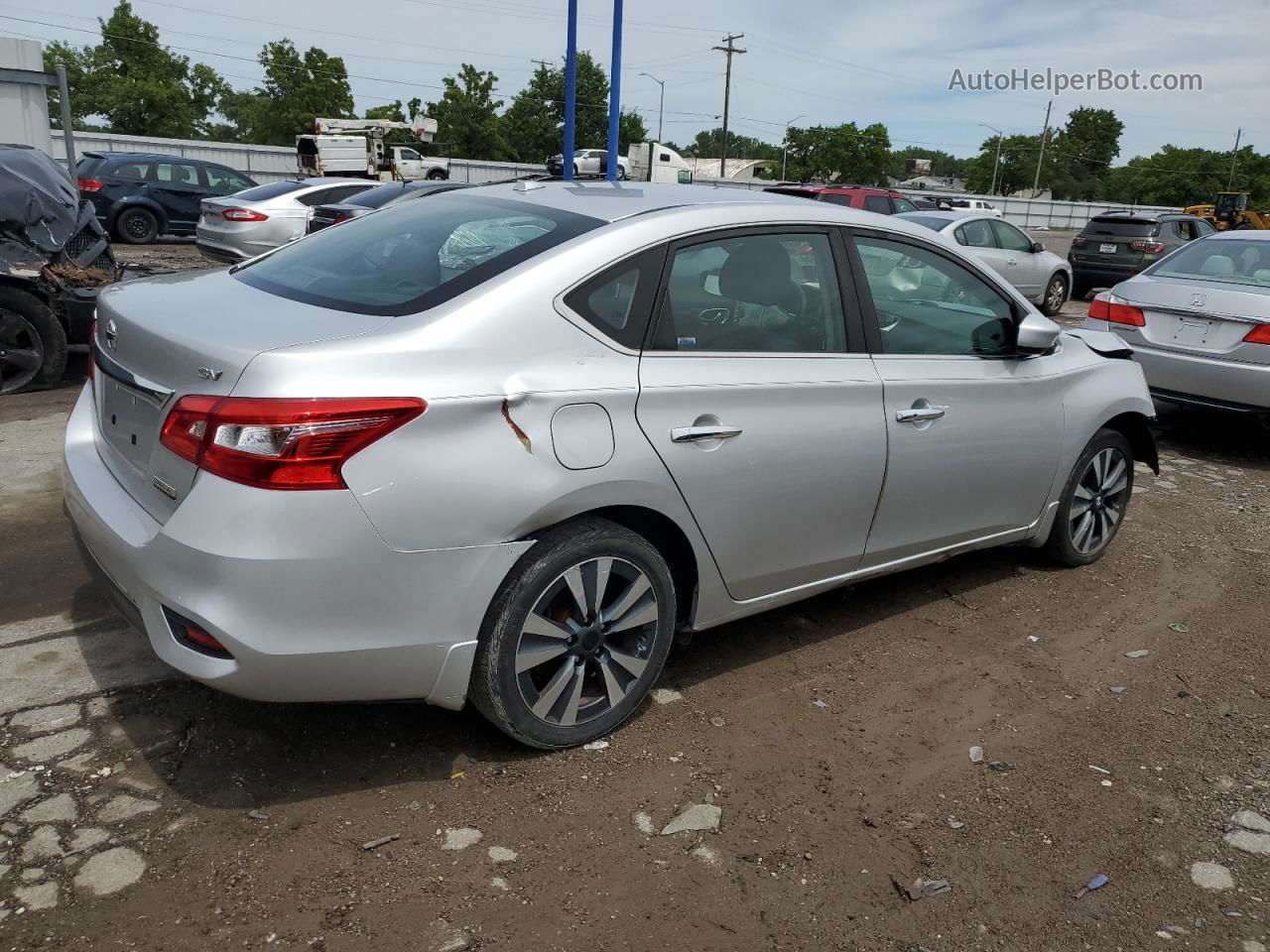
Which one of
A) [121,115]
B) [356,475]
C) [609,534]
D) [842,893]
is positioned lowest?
[842,893]

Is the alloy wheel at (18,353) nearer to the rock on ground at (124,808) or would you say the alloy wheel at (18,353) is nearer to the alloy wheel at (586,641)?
the rock on ground at (124,808)

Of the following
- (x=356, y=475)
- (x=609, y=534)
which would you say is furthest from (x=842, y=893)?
(x=356, y=475)

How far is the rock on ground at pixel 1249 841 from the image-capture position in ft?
9.78

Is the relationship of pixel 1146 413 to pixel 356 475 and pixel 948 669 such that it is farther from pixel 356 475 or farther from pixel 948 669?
Result: pixel 356 475

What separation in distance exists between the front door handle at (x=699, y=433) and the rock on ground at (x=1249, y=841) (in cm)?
189

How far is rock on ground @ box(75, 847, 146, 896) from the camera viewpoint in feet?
8.18

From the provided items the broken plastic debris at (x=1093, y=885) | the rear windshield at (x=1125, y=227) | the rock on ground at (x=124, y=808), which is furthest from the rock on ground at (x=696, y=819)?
the rear windshield at (x=1125, y=227)

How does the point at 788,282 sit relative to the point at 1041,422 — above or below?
above

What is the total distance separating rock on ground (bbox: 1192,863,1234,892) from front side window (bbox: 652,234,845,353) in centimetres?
194

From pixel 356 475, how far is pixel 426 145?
152 feet

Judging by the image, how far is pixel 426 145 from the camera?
149 ft

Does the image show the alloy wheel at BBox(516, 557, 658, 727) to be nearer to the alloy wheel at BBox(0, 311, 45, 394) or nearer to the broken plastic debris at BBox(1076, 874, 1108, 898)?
the broken plastic debris at BBox(1076, 874, 1108, 898)

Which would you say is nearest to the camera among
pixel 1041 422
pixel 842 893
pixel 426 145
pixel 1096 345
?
pixel 842 893

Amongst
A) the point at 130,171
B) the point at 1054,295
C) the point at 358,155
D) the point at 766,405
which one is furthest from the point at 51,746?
the point at 358,155
